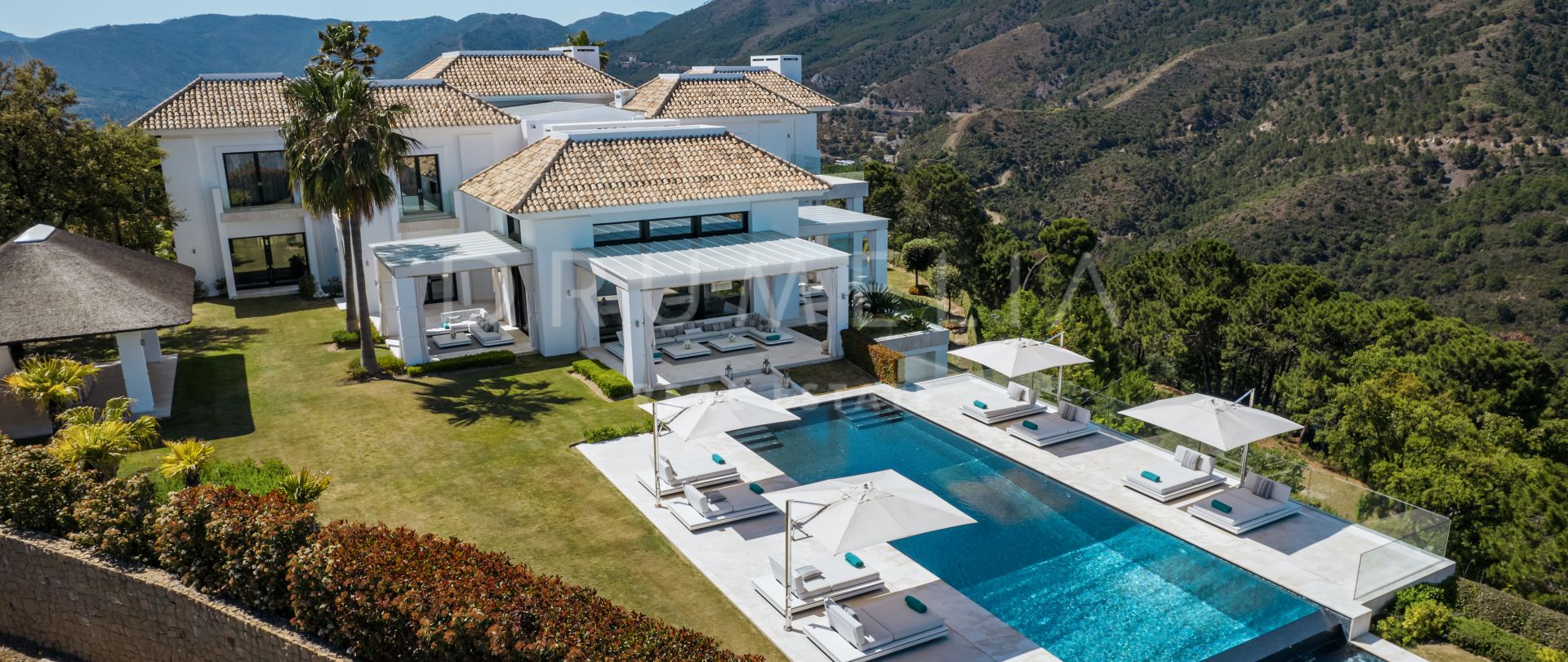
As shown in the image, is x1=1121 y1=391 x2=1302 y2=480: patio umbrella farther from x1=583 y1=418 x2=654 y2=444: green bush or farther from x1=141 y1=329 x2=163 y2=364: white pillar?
x1=141 y1=329 x2=163 y2=364: white pillar

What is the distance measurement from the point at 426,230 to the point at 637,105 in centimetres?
1049

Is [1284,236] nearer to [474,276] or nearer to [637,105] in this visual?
[637,105]

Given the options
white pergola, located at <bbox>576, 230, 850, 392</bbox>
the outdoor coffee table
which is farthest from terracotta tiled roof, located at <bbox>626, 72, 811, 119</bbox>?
the outdoor coffee table

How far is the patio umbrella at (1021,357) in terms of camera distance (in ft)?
75.6

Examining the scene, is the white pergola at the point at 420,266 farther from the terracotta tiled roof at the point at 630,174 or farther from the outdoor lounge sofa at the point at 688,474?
the outdoor lounge sofa at the point at 688,474

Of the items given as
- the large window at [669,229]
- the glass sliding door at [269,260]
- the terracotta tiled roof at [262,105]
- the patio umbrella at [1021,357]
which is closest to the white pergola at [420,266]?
the large window at [669,229]

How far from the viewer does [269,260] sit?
3653cm

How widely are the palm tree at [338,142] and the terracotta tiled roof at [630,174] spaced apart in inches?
142

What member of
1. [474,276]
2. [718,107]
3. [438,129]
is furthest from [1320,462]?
[438,129]

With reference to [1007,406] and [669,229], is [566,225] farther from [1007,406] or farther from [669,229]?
[1007,406]

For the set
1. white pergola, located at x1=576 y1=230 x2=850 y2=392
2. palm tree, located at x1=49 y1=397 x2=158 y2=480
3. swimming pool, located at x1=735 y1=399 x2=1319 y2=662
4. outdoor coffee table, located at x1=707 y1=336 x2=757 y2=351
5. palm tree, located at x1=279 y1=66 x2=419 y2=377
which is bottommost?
swimming pool, located at x1=735 y1=399 x2=1319 y2=662

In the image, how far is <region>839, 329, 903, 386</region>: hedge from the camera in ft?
87.1

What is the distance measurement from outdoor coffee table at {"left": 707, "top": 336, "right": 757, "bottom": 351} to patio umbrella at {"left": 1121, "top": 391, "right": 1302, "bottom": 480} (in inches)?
479

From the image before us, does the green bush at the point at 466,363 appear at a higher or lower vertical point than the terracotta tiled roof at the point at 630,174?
lower
